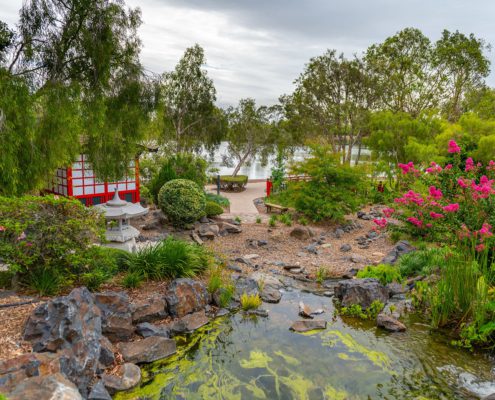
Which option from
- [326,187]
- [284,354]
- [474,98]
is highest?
[474,98]

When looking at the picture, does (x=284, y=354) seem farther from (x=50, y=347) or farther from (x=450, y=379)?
(x=50, y=347)

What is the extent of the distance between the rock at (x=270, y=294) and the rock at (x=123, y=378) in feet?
8.70

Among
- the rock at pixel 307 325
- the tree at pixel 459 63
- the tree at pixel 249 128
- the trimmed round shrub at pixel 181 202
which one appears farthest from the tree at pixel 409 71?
the rock at pixel 307 325

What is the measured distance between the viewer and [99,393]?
3.65 m

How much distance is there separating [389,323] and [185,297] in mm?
2923

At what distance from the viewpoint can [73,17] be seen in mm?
7262

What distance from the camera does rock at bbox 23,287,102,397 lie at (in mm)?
3789

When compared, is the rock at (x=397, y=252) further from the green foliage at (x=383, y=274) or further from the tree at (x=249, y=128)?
the tree at (x=249, y=128)

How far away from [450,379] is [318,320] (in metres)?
1.83

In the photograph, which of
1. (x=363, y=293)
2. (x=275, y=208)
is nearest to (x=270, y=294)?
(x=363, y=293)

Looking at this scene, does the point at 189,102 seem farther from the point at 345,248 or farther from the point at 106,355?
the point at 106,355

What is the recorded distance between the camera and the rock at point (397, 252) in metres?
8.33

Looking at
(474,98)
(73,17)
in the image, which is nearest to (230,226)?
(73,17)

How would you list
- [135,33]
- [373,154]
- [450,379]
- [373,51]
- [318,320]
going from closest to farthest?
[450,379] < [318,320] < [135,33] < [373,154] < [373,51]
